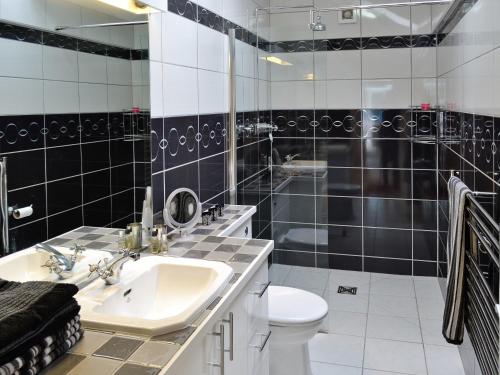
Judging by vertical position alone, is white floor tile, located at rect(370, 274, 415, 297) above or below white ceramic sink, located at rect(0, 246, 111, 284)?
below

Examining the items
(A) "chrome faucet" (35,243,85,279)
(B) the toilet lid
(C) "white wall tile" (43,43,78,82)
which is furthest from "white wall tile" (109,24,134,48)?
(B) the toilet lid

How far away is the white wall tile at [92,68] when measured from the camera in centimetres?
155

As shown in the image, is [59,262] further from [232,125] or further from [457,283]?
[232,125]

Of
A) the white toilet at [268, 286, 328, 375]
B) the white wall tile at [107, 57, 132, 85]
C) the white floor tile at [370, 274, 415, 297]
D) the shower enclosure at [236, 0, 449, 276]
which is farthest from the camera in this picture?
the white floor tile at [370, 274, 415, 297]

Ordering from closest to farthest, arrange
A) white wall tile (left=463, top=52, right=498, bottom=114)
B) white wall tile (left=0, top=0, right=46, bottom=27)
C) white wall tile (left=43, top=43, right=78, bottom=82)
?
white wall tile (left=0, top=0, right=46, bottom=27) → white wall tile (left=43, top=43, right=78, bottom=82) → white wall tile (left=463, top=52, right=498, bottom=114)

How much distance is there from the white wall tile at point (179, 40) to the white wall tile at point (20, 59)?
2.88ft

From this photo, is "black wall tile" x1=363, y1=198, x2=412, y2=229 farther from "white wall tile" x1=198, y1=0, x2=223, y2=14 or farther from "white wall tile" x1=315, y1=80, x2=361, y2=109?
"white wall tile" x1=198, y1=0, x2=223, y2=14

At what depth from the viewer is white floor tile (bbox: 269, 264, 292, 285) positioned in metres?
3.47

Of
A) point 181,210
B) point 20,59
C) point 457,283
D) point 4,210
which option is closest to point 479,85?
point 457,283

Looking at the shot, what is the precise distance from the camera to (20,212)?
1.36 meters

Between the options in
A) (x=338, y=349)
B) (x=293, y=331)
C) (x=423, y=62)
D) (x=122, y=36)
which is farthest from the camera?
(x=423, y=62)

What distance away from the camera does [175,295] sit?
1.71m

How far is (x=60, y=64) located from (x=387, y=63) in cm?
298

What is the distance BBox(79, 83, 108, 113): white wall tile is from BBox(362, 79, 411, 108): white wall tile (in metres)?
2.66
